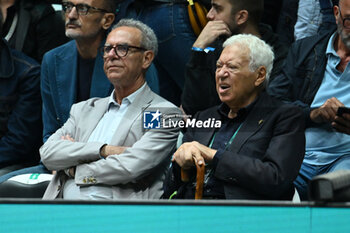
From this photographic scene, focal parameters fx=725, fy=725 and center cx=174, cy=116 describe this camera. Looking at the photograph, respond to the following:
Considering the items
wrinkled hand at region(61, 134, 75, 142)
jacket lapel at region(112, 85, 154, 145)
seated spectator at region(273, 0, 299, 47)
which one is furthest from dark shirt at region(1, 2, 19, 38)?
seated spectator at region(273, 0, 299, 47)

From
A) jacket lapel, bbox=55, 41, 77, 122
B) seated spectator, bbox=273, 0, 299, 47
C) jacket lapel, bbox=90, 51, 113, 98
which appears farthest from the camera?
jacket lapel, bbox=55, 41, 77, 122

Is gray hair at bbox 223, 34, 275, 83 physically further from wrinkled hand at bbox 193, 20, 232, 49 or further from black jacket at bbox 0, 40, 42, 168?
black jacket at bbox 0, 40, 42, 168

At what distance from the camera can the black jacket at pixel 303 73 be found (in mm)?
3348

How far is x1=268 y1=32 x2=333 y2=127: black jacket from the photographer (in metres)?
3.35

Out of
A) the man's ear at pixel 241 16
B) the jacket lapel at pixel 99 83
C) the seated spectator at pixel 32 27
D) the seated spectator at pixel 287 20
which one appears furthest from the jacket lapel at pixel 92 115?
the seated spectator at pixel 287 20

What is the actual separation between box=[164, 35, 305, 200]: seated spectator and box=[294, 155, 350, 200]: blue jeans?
0.13m

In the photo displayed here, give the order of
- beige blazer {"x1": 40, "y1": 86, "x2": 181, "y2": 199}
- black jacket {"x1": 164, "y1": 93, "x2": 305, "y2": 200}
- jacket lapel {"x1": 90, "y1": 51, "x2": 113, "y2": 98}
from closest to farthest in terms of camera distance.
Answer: black jacket {"x1": 164, "y1": 93, "x2": 305, "y2": 200} → beige blazer {"x1": 40, "y1": 86, "x2": 181, "y2": 199} → jacket lapel {"x1": 90, "y1": 51, "x2": 113, "y2": 98}

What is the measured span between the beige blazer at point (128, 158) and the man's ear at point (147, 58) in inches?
7.1

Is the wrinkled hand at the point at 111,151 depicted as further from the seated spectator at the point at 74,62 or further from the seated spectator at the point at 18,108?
the seated spectator at the point at 18,108

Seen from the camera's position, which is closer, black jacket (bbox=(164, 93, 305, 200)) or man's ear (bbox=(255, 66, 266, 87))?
black jacket (bbox=(164, 93, 305, 200))

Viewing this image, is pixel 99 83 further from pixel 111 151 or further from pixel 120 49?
pixel 111 151

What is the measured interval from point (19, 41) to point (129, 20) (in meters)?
0.95

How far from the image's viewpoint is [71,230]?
2.55m

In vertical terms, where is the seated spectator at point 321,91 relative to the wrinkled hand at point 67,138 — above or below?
above
